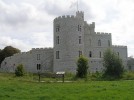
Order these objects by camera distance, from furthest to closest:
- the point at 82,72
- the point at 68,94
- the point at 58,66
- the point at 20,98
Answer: the point at 58,66, the point at 82,72, the point at 68,94, the point at 20,98

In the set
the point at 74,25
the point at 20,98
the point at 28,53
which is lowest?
the point at 20,98

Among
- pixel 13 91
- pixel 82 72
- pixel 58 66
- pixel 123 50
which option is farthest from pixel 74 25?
pixel 13 91

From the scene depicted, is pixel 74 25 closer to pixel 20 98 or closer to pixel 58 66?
pixel 58 66

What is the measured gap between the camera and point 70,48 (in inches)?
2340

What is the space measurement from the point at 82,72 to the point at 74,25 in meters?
17.1

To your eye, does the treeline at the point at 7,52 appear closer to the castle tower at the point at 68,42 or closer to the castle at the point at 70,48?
the castle at the point at 70,48

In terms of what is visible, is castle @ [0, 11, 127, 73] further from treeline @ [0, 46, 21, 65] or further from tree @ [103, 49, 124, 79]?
treeline @ [0, 46, 21, 65]

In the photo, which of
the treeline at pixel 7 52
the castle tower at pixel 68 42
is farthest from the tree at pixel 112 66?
the treeline at pixel 7 52

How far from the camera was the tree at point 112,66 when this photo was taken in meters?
43.7

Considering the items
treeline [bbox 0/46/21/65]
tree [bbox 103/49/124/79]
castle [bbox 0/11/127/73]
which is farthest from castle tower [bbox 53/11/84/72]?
treeline [bbox 0/46/21/65]

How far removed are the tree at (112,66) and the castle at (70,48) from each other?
44.9 ft

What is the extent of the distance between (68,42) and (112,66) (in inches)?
648

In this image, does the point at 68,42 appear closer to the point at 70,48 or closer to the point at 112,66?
the point at 70,48

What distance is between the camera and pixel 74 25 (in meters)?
59.5
